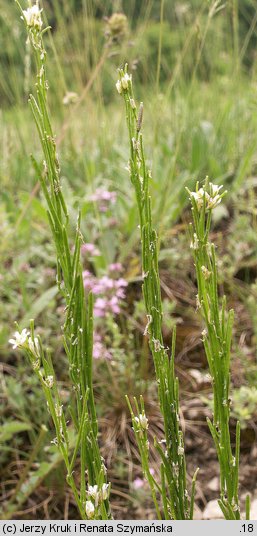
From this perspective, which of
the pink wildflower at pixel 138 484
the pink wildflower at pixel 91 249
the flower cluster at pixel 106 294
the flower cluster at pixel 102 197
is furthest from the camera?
the flower cluster at pixel 102 197

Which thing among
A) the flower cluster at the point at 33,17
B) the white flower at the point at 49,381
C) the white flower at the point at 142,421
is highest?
the flower cluster at the point at 33,17

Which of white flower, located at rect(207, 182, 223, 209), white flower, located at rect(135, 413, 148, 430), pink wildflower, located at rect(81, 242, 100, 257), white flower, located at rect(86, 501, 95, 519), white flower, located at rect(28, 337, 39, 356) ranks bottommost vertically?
white flower, located at rect(86, 501, 95, 519)

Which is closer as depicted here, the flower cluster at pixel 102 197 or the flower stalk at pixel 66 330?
the flower stalk at pixel 66 330

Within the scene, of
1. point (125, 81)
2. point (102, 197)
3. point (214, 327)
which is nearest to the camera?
point (125, 81)

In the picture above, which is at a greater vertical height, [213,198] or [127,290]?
[127,290]

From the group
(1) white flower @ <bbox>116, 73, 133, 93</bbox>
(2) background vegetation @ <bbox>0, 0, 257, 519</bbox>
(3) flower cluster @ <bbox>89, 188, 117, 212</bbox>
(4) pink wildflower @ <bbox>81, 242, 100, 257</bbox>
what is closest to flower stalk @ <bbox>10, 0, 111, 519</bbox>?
(1) white flower @ <bbox>116, 73, 133, 93</bbox>

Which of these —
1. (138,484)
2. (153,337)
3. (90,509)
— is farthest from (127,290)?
(90,509)

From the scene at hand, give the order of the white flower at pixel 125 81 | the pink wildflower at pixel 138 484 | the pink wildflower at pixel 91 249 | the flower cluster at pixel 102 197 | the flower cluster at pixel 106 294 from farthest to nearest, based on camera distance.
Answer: the flower cluster at pixel 102 197 < the pink wildflower at pixel 91 249 < the flower cluster at pixel 106 294 < the pink wildflower at pixel 138 484 < the white flower at pixel 125 81

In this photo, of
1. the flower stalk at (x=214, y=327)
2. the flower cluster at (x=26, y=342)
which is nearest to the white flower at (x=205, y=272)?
the flower stalk at (x=214, y=327)

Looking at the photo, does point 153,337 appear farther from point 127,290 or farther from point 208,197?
point 127,290

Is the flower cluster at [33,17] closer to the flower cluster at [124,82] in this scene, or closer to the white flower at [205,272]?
the flower cluster at [124,82]

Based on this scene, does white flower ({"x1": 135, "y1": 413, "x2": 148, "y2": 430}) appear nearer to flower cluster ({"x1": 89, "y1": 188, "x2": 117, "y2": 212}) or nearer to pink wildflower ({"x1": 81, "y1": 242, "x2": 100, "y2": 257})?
pink wildflower ({"x1": 81, "y1": 242, "x2": 100, "y2": 257})

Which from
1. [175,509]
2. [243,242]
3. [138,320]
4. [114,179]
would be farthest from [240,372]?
[114,179]
